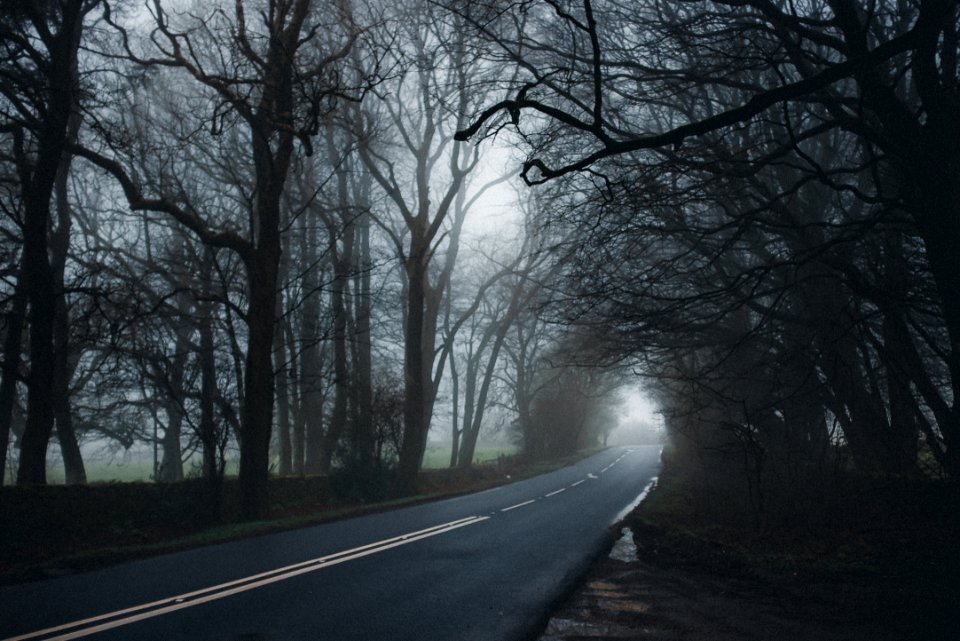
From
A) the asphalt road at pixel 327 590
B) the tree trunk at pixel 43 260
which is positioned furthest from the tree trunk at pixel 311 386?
the asphalt road at pixel 327 590

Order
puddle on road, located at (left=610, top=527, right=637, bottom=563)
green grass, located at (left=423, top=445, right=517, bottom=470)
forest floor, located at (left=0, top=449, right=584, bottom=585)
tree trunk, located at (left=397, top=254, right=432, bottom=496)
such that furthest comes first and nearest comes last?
green grass, located at (left=423, top=445, right=517, bottom=470), tree trunk, located at (left=397, top=254, right=432, bottom=496), puddle on road, located at (left=610, top=527, right=637, bottom=563), forest floor, located at (left=0, top=449, right=584, bottom=585)

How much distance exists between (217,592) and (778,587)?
18.7ft

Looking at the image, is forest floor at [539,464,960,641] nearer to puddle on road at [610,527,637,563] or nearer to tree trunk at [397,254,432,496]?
puddle on road at [610,527,637,563]

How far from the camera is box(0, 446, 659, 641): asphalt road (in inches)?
201

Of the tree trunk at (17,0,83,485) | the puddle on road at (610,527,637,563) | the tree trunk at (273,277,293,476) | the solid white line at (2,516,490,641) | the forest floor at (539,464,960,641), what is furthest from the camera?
the tree trunk at (273,277,293,476)

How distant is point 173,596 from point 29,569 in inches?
126

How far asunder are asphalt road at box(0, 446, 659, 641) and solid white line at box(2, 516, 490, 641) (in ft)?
0.05

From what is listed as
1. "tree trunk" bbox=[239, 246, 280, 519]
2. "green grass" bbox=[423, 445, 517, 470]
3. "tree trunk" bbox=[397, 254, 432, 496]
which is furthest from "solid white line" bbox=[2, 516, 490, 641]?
"green grass" bbox=[423, 445, 517, 470]

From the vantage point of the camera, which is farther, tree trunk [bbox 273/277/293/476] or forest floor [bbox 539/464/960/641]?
tree trunk [bbox 273/277/293/476]

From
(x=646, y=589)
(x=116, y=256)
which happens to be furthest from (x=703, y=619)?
(x=116, y=256)

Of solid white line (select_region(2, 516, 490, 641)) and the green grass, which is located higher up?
the green grass

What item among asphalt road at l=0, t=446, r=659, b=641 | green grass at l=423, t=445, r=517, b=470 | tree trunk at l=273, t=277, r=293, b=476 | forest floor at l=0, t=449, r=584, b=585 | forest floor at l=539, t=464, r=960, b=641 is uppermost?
tree trunk at l=273, t=277, r=293, b=476

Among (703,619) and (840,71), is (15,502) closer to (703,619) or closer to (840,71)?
(703,619)

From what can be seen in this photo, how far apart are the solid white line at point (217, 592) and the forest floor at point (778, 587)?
2909mm
